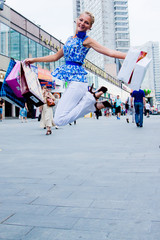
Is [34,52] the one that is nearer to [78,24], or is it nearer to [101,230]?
[78,24]

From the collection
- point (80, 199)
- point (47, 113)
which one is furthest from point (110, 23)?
point (80, 199)

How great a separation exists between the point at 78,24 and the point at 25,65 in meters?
0.92

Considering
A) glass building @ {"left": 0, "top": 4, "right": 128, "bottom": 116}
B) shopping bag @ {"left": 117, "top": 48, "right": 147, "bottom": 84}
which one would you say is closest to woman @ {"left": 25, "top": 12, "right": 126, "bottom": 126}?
shopping bag @ {"left": 117, "top": 48, "right": 147, "bottom": 84}

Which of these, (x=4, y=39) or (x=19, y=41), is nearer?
(x=4, y=39)

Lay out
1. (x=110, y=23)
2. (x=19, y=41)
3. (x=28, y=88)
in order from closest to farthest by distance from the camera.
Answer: (x=28, y=88) → (x=19, y=41) → (x=110, y=23)

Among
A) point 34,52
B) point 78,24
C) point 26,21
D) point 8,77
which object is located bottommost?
point 8,77

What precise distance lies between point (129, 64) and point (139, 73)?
161 mm

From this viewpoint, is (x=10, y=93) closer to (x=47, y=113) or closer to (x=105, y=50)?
(x=105, y=50)

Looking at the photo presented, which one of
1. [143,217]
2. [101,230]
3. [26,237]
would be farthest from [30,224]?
[143,217]

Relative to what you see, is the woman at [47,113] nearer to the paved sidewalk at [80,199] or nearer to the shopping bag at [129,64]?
the paved sidewalk at [80,199]

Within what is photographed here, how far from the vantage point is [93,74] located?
5681 cm

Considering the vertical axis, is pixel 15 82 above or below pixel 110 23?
below

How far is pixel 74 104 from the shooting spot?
394 cm

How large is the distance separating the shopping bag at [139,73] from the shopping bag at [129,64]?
43mm
